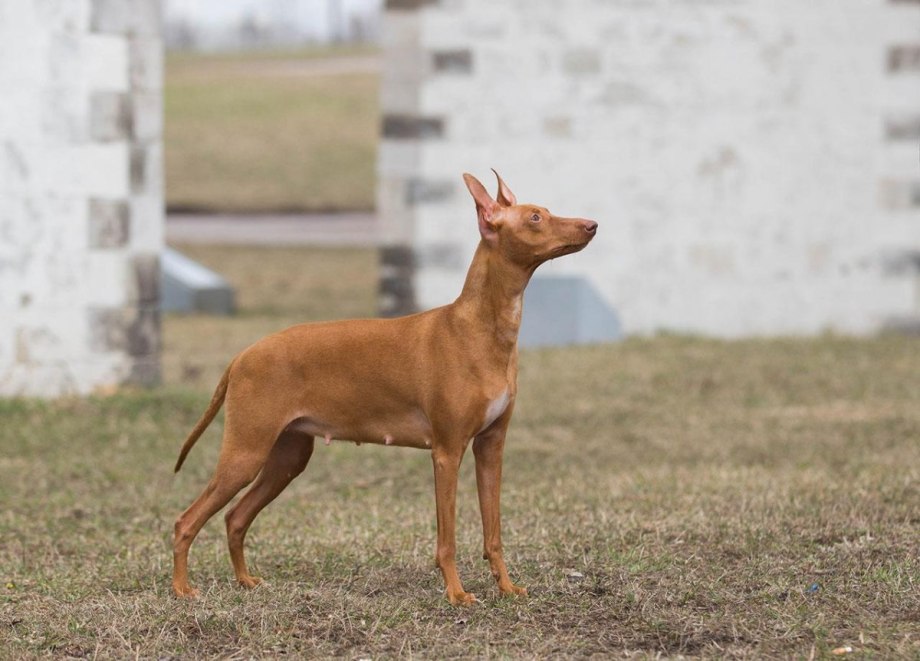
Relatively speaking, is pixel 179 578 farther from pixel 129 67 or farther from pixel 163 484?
pixel 129 67

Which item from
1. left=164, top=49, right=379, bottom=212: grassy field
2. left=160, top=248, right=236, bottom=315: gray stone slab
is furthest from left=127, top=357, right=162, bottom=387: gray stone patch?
left=164, top=49, right=379, bottom=212: grassy field

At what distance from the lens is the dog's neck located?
5680 mm

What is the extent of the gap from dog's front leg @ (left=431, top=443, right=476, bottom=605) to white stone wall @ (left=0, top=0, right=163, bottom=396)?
5747 mm

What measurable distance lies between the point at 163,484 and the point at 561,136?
6.02 meters

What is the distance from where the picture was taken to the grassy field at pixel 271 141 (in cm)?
3005

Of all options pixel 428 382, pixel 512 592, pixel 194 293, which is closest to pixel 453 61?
pixel 194 293

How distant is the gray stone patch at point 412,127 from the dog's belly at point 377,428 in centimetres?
813

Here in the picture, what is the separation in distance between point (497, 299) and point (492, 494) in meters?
0.72

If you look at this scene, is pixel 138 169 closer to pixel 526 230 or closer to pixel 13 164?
pixel 13 164

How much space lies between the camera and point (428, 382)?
566 cm

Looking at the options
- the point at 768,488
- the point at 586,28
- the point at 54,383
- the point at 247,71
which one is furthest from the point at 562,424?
the point at 247,71

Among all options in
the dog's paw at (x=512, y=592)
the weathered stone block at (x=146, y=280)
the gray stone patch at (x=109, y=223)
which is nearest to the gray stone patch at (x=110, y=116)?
the gray stone patch at (x=109, y=223)

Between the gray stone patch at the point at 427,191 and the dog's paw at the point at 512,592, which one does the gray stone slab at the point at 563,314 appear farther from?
the dog's paw at the point at 512,592

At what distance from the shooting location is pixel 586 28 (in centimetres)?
1380
